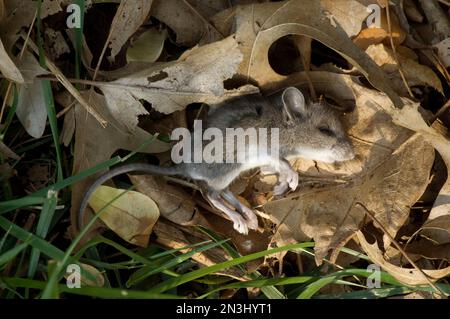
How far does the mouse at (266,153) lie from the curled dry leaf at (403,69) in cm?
44

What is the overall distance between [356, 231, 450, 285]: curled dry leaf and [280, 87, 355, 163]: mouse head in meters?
0.58

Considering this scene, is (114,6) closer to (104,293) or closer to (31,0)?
(31,0)

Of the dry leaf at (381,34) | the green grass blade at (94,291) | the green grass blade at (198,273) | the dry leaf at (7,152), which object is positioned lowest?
the green grass blade at (198,273)

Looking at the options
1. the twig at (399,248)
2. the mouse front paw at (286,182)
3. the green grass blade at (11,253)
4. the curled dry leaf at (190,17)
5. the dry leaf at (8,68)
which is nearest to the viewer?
the green grass blade at (11,253)

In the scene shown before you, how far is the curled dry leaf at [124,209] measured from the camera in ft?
11.7

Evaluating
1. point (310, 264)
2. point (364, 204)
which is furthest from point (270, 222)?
point (364, 204)

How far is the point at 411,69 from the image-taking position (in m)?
3.70

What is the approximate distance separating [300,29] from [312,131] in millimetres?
732

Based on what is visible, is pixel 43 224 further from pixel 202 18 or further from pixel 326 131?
pixel 326 131

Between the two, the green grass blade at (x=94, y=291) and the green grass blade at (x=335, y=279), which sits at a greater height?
the green grass blade at (x=94, y=291)

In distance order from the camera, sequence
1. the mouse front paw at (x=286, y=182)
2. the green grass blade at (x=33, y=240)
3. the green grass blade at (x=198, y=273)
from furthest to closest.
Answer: the mouse front paw at (x=286, y=182) < the green grass blade at (x=198, y=273) < the green grass blade at (x=33, y=240)

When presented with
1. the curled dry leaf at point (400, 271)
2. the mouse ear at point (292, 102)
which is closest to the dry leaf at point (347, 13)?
the mouse ear at point (292, 102)

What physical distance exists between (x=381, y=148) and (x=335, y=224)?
0.60 meters

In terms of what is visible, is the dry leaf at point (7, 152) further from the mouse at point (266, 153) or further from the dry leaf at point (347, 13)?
the dry leaf at point (347, 13)
